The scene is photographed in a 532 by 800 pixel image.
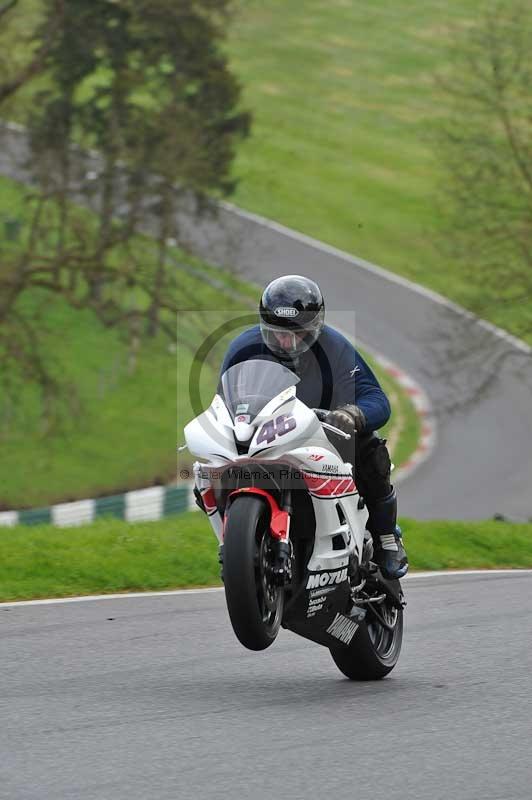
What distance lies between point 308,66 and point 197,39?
40.0m

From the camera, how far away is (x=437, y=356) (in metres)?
28.2

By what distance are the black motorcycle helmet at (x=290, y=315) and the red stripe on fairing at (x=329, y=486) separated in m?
0.63

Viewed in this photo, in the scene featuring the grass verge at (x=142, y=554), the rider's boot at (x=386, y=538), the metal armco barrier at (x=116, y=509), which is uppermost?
the rider's boot at (x=386, y=538)

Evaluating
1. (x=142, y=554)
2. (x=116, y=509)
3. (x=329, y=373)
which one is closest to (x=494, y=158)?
(x=116, y=509)

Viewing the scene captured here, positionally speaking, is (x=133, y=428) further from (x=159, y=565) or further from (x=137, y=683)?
(x=137, y=683)

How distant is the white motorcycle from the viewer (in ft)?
18.7

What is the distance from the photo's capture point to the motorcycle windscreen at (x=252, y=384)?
6.07 meters

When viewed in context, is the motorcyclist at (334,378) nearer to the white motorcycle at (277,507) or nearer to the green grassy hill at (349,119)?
the white motorcycle at (277,507)

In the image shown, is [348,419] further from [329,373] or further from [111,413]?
[111,413]

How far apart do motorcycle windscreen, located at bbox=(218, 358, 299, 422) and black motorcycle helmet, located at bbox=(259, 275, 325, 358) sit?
5.2 inches

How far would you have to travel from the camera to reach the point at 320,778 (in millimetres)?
4719

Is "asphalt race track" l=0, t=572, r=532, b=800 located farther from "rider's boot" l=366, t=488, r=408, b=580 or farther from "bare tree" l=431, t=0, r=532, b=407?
"bare tree" l=431, t=0, r=532, b=407

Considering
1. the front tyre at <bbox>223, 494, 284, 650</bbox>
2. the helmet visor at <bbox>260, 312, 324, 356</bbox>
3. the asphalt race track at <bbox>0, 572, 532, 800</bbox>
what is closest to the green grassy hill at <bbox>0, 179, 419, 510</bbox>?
the asphalt race track at <bbox>0, 572, 532, 800</bbox>

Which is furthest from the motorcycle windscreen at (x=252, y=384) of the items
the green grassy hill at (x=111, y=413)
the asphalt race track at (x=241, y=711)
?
the green grassy hill at (x=111, y=413)
